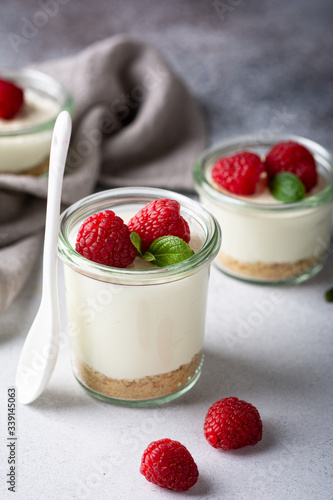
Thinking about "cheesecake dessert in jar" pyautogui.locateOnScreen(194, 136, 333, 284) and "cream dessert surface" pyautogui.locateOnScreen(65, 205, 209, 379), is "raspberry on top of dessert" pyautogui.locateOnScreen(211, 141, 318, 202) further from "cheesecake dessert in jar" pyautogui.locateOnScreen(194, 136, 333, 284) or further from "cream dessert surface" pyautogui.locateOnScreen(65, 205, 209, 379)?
"cream dessert surface" pyautogui.locateOnScreen(65, 205, 209, 379)

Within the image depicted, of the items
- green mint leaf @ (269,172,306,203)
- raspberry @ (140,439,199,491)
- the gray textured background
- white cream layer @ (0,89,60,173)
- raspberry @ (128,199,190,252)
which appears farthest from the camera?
the gray textured background

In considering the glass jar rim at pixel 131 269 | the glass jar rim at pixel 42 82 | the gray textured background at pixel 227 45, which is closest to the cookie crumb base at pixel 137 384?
the glass jar rim at pixel 131 269

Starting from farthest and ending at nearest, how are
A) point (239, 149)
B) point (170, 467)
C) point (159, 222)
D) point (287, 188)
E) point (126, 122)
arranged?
point (126, 122) < point (239, 149) < point (287, 188) < point (159, 222) < point (170, 467)

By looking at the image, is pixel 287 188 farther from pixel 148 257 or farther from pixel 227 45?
pixel 227 45

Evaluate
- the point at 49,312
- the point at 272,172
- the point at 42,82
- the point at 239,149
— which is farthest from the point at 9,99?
the point at 49,312

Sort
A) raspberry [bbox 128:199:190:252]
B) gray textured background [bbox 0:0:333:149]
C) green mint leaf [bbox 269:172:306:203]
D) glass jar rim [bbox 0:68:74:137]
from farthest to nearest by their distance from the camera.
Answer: gray textured background [bbox 0:0:333:149] < glass jar rim [bbox 0:68:74:137] < green mint leaf [bbox 269:172:306:203] < raspberry [bbox 128:199:190:252]

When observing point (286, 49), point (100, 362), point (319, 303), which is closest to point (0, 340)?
point (100, 362)

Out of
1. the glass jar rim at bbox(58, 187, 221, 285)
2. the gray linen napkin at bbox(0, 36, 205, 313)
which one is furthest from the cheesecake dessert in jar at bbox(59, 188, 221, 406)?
the gray linen napkin at bbox(0, 36, 205, 313)
